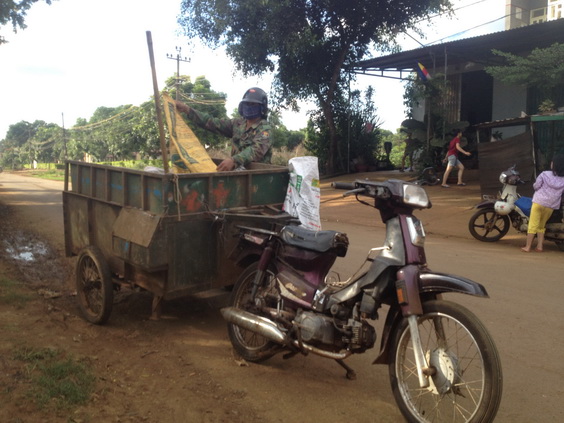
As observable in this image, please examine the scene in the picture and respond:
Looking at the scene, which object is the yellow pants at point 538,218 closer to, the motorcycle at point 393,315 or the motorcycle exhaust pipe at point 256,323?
the motorcycle at point 393,315

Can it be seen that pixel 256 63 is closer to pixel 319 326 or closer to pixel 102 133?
pixel 319 326

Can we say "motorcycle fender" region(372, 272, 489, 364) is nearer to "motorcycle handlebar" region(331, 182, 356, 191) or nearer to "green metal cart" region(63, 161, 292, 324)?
"motorcycle handlebar" region(331, 182, 356, 191)

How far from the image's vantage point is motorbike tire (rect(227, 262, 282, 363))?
3770 millimetres

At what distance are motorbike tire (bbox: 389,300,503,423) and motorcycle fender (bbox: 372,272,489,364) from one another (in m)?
0.05

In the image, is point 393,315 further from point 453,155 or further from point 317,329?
point 453,155

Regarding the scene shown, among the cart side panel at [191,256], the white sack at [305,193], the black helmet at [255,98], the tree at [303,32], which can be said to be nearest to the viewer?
the cart side panel at [191,256]

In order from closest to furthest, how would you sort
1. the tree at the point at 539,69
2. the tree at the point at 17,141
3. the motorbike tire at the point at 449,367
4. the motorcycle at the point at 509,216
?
1. the motorbike tire at the point at 449,367
2. the motorcycle at the point at 509,216
3. the tree at the point at 539,69
4. the tree at the point at 17,141

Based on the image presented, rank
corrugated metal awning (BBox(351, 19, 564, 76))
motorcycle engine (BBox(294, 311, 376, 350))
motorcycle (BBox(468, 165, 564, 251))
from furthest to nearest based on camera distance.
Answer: corrugated metal awning (BBox(351, 19, 564, 76)) < motorcycle (BBox(468, 165, 564, 251)) < motorcycle engine (BBox(294, 311, 376, 350))

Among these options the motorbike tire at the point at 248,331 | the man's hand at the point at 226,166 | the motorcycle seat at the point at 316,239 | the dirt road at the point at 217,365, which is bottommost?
the dirt road at the point at 217,365

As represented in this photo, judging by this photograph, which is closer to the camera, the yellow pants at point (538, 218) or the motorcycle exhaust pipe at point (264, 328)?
the motorcycle exhaust pipe at point (264, 328)

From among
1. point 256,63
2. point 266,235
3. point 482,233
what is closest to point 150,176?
point 266,235

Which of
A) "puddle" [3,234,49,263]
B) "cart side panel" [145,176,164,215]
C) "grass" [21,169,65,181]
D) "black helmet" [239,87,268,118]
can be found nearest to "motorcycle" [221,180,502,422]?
"cart side panel" [145,176,164,215]

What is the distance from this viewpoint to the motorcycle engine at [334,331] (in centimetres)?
310

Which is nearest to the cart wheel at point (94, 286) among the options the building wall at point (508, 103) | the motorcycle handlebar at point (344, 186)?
the motorcycle handlebar at point (344, 186)
